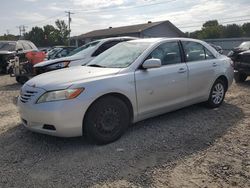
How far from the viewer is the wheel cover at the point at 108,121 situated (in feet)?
14.6

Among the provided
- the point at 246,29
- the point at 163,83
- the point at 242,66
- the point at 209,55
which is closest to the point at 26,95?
the point at 163,83

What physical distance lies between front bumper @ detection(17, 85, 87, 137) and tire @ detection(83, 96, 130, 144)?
5.3 inches

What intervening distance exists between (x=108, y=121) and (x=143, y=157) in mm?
795

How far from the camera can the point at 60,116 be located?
4172 millimetres

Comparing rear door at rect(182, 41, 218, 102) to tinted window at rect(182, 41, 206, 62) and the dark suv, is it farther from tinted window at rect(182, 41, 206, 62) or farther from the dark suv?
the dark suv

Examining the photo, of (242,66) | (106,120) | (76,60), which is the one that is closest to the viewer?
(106,120)

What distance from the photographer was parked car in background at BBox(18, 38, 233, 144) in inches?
168

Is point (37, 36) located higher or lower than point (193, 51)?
higher

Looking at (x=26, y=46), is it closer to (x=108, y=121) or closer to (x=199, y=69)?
(x=199, y=69)

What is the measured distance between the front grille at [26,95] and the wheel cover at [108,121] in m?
1.05

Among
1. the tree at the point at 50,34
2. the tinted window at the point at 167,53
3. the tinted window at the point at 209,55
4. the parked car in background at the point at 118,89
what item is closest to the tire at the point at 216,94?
the parked car in background at the point at 118,89

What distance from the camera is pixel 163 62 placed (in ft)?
17.8

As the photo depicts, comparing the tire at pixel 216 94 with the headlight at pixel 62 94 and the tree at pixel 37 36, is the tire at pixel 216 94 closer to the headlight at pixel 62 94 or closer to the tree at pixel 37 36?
the headlight at pixel 62 94

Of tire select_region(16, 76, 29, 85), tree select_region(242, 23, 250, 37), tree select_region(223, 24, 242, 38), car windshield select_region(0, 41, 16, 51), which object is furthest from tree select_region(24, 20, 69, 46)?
tire select_region(16, 76, 29, 85)
